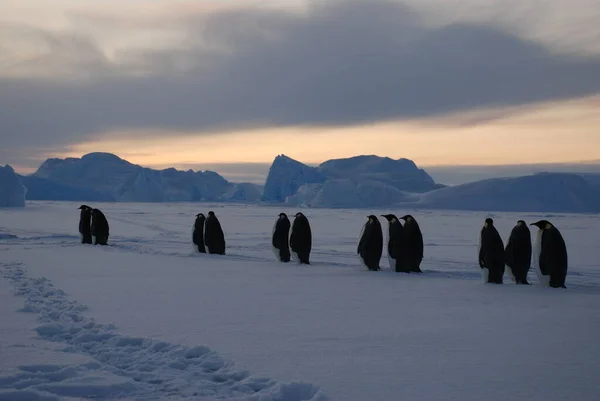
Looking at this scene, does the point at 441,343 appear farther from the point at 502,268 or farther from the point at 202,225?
the point at 202,225

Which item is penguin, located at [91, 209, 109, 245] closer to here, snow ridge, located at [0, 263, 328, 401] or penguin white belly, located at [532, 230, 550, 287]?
penguin white belly, located at [532, 230, 550, 287]

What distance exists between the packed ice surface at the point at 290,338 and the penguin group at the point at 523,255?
0.52 metres

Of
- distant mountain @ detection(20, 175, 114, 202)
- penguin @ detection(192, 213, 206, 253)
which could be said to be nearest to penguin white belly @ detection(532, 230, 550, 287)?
penguin @ detection(192, 213, 206, 253)

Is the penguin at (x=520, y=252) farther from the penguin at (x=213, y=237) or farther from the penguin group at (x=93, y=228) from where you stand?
the penguin group at (x=93, y=228)

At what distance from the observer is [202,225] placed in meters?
14.3

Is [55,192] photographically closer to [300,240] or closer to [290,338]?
[300,240]

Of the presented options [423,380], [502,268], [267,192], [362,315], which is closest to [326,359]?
[423,380]

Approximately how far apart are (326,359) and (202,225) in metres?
10.6

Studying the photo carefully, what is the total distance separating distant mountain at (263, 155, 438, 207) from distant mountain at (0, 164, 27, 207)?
2587 centimetres

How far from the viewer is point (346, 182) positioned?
194 feet

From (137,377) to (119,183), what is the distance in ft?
349

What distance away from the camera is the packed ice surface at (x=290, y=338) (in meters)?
3.45

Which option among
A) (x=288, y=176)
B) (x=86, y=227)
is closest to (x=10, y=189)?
(x=288, y=176)

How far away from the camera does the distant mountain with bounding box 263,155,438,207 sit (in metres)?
59.5
